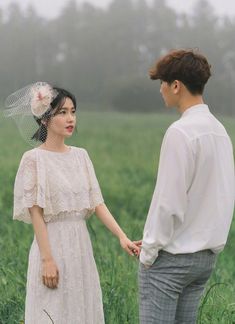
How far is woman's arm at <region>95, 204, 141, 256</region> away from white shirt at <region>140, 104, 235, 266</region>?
302 mm

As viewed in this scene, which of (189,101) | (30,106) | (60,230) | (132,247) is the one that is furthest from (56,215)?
(189,101)

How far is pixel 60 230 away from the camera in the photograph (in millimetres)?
2598

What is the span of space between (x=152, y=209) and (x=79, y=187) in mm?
469

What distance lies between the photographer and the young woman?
2.56 meters

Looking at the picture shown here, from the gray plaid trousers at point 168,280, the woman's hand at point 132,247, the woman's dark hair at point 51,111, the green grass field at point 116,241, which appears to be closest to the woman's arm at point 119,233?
the woman's hand at point 132,247

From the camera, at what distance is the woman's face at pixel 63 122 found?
2596 mm

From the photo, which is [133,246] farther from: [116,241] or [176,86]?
[116,241]

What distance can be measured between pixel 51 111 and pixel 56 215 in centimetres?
39

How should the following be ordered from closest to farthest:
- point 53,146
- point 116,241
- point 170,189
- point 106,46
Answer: point 170,189 < point 53,146 < point 116,241 < point 106,46

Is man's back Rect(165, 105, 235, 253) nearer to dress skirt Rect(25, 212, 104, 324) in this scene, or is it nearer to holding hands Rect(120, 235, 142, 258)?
holding hands Rect(120, 235, 142, 258)

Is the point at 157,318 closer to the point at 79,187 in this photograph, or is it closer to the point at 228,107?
the point at 79,187

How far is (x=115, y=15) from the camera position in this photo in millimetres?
45875

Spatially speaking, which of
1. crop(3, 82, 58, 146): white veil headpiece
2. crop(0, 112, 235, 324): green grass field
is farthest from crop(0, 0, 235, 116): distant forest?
crop(3, 82, 58, 146): white veil headpiece
